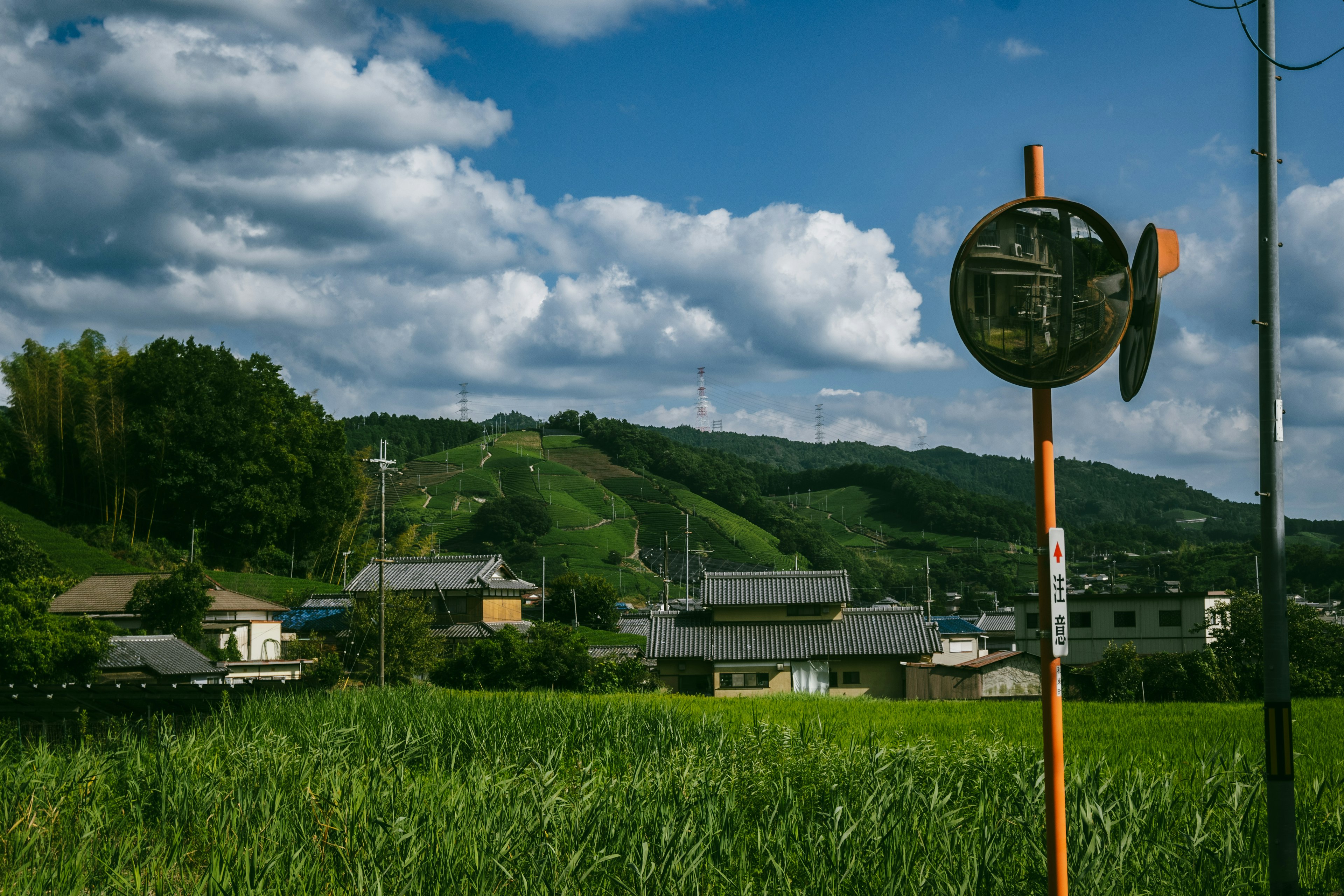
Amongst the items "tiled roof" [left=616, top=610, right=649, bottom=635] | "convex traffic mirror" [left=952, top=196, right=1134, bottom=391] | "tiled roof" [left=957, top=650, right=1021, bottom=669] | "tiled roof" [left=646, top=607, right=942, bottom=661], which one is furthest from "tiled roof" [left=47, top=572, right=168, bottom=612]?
"convex traffic mirror" [left=952, top=196, right=1134, bottom=391]

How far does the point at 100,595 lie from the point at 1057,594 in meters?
40.2

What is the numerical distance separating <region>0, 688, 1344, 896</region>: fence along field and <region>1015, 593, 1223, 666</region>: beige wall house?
92.6ft

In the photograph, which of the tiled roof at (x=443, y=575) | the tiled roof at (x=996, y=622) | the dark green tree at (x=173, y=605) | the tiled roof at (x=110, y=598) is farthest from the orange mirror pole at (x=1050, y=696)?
the tiled roof at (x=996, y=622)

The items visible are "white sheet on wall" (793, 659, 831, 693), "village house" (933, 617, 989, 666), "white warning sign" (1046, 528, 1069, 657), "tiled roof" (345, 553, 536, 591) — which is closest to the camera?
"white warning sign" (1046, 528, 1069, 657)

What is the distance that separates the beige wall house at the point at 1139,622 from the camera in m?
34.2

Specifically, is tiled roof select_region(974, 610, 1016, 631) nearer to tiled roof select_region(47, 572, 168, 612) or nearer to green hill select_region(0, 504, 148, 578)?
tiled roof select_region(47, 572, 168, 612)

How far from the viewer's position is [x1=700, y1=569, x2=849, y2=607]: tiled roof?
35.4 m

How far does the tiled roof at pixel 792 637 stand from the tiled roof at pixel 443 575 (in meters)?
12.2

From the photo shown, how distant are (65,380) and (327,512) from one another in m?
14.5

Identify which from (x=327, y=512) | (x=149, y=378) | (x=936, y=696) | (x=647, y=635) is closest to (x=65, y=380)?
(x=149, y=378)

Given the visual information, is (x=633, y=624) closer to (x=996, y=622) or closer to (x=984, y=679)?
(x=996, y=622)

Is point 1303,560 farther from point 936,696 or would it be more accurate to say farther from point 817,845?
point 817,845

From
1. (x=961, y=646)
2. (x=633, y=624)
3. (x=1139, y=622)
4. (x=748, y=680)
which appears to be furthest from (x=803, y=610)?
(x=633, y=624)

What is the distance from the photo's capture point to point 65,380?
156 feet
